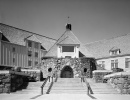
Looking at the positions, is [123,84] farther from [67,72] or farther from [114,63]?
[114,63]

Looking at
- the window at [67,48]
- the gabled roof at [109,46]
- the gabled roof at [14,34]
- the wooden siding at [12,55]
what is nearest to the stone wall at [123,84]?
the window at [67,48]

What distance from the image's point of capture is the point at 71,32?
120ft

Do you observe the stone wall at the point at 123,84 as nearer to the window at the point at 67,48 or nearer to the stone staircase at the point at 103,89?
the stone staircase at the point at 103,89

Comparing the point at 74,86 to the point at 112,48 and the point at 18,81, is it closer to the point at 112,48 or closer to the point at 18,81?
the point at 18,81

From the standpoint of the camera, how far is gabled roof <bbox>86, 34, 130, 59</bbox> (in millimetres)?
34959

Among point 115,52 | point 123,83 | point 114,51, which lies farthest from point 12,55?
point 123,83

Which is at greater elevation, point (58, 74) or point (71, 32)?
point (71, 32)

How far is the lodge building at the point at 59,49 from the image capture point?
103 feet

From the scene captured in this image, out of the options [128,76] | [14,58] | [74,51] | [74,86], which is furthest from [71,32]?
[128,76]

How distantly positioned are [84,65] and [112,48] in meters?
9.37

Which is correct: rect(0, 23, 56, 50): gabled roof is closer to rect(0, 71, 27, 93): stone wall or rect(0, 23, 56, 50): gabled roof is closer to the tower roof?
the tower roof

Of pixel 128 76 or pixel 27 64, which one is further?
pixel 27 64

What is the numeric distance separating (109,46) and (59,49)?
12.9m

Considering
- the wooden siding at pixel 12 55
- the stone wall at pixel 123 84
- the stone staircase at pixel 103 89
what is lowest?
the stone staircase at pixel 103 89
